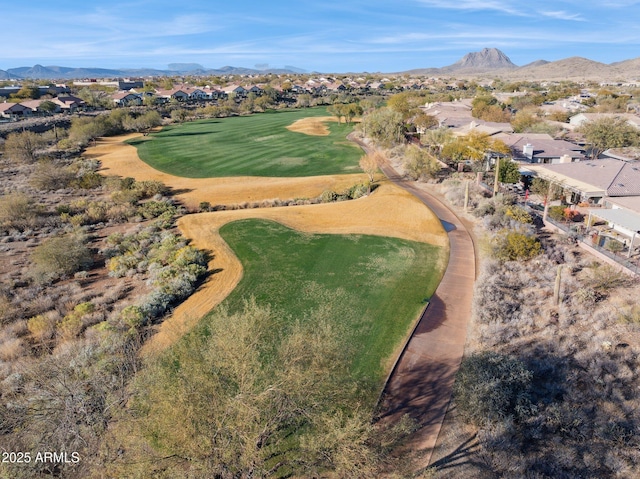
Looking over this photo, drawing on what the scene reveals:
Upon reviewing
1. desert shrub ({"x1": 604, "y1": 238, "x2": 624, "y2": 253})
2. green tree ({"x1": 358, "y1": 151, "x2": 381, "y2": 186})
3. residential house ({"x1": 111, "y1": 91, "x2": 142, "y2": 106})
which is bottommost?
desert shrub ({"x1": 604, "y1": 238, "x2": 624, "y2": 253})

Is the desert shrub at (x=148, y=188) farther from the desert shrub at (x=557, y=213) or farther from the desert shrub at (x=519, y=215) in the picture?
the desert shrub at (x=557, y=213)

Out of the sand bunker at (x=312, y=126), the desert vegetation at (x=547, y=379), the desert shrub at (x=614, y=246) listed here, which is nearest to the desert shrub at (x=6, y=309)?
the desert vegetation at (x=547, y=379)

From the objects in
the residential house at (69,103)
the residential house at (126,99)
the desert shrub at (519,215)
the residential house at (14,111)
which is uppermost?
the residential house at (126,99)

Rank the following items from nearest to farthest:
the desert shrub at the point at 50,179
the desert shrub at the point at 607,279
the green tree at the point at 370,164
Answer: the desert shrub at the point at 607,279
the green tree at the point at 370,164
the desert shrub at the point at 50,179

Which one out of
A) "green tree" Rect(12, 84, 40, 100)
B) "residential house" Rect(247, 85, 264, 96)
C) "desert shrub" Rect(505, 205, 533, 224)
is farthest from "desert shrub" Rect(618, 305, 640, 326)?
"residential house" Rect(247, 85, 264, 96)

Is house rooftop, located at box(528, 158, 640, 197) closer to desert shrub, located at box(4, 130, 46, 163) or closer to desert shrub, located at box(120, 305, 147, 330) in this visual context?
desert shrub, located at box(120, 305, 147, 330)

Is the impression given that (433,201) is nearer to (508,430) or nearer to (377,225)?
(377,225)

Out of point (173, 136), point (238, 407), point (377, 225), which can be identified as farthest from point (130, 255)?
point (173, 136)

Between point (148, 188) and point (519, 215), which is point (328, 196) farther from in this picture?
point (148, 188)

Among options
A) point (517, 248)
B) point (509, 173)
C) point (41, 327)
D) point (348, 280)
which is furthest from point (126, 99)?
point (517, 248)
